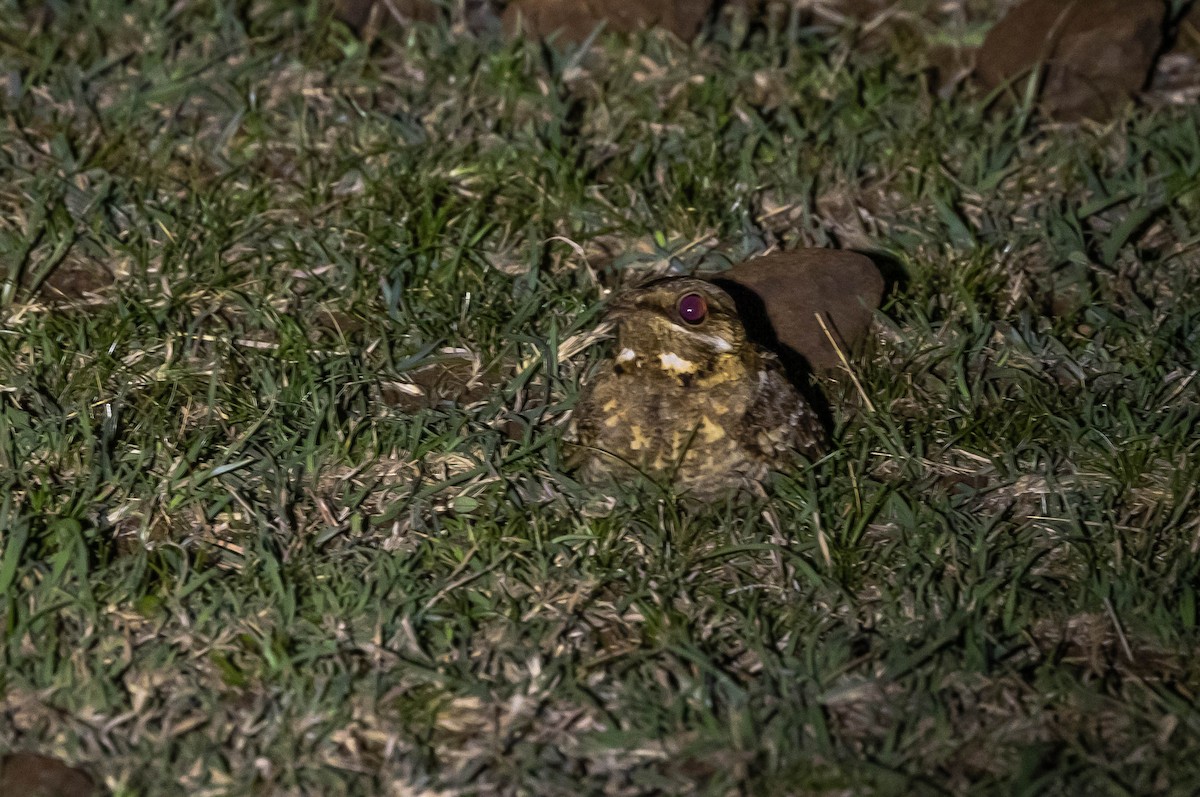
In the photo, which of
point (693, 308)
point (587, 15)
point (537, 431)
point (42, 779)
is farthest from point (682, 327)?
point (587, 15)

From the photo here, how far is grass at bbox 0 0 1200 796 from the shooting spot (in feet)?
10.9

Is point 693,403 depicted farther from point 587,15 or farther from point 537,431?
point 587,15

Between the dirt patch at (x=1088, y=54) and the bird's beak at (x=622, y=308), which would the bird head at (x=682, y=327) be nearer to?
the bird's beak at (x=622, y=308)

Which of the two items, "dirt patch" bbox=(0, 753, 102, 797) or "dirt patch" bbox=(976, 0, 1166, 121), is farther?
"dirt patch" bbox=(976, 0, 1166, 121)

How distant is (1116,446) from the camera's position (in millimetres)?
4105

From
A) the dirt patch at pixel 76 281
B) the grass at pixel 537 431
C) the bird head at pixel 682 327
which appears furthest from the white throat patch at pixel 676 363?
the dirt patch at pixel 76 281

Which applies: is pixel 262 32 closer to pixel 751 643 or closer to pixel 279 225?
pixel 279 225

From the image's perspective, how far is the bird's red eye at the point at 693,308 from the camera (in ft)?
12.5

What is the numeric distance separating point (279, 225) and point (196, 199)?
0.28m

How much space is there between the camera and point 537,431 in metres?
4.18

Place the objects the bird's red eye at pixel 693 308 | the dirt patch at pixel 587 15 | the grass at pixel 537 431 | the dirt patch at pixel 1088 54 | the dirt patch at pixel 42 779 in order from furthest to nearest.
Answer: the dirt patch at pixel 587 15 → the dirt patch at pixel 1088 54 → the bird's red eye at pixel 693 308 → the grass at pixel 537 431 → the dirt patch at pixel 42 779

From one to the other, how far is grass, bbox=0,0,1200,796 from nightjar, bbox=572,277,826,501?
0.10 metres

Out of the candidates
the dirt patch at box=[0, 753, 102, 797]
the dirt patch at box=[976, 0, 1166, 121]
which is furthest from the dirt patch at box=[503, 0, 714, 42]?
the dirt patch at box=[0, 753, 102, 797]

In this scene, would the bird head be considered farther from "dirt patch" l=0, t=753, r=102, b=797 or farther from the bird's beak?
"dirt patch" l=0, t=753, r=102, b=797
